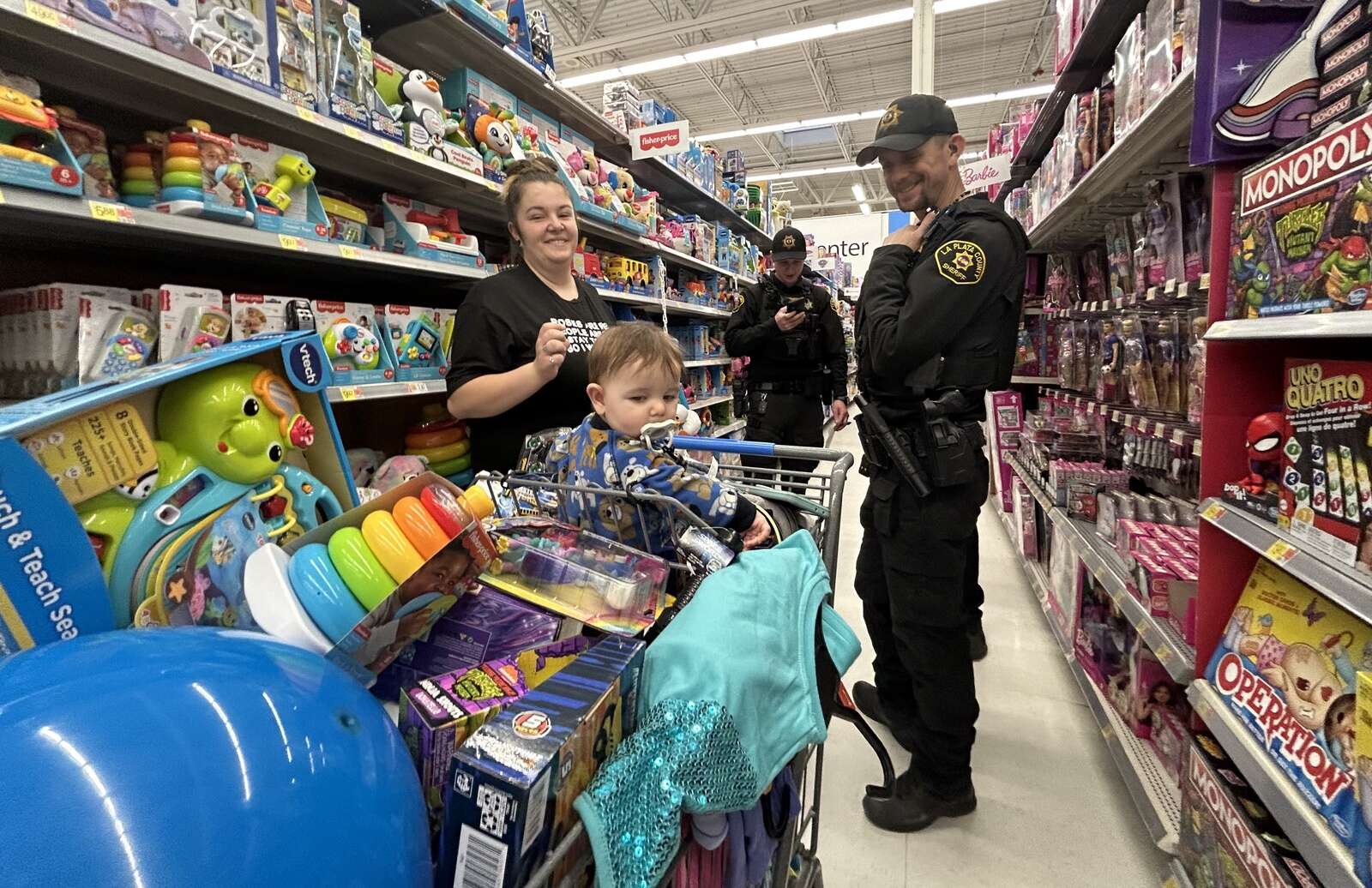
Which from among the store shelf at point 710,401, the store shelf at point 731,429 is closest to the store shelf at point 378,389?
the store shelf at point 710,401

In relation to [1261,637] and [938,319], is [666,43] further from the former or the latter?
[1261,637]

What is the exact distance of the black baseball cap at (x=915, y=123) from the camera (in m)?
1.65

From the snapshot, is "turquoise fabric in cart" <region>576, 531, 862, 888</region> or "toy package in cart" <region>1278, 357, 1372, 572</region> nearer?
"turquoise fabric in cart" <region>576, 531, 862, 888</region>

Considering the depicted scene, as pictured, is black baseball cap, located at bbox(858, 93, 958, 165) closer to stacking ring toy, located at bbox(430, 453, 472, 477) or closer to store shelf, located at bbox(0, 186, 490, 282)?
store shelf, located at bbox(0, 186, 490, 282)

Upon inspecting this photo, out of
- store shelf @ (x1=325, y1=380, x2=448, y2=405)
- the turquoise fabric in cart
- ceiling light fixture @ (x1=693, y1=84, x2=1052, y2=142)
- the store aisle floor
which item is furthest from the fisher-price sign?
ceiling light fixture @ (x1=693, y1=84, x2=1052, y2=142)

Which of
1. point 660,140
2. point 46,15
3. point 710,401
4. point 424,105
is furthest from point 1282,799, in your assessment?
point 710,401

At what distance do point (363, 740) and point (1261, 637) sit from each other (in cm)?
148

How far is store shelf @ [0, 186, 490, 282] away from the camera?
1.10m

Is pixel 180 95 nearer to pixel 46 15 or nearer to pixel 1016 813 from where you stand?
pixel 46 15

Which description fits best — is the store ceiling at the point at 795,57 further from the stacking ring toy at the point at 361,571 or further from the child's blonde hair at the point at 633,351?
the stacking ring toy at the point at 361,571

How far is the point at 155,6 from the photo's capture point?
1.24m

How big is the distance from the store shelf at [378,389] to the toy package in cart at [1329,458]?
195cm

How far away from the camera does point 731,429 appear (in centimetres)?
505

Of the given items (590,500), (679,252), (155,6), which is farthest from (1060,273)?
(155,6)
